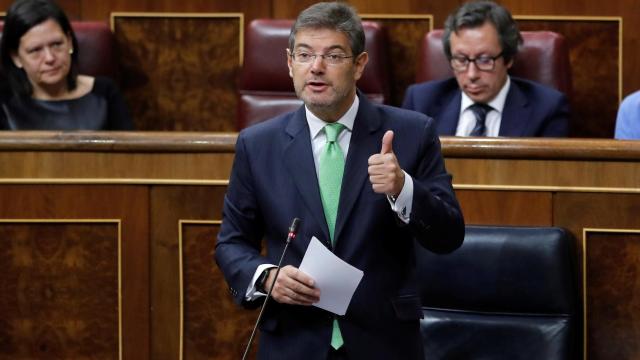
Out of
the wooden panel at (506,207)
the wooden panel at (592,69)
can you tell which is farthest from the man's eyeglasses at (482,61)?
the wooden panel at (506,207)

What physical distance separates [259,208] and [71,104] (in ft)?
2.81

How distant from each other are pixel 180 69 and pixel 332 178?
1.05 meters

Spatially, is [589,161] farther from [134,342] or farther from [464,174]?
[134,342]

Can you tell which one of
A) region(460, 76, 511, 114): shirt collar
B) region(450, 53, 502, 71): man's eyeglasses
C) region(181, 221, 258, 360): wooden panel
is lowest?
region(181, 221, 258, 360): wooden panel

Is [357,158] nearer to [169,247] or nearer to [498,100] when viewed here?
[169,247]

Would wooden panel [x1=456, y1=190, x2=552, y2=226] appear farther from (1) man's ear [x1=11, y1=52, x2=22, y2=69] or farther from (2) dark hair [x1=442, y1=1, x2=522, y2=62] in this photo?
(1) man's ear [x1=11, y1=52, x2=22, y2=69]

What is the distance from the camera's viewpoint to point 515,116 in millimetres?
1679

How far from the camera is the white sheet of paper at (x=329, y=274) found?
3.11 ft

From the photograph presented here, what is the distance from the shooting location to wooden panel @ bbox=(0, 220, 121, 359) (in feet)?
4.72

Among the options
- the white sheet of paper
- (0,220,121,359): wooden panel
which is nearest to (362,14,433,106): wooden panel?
(0,220,121,359): wooden panel

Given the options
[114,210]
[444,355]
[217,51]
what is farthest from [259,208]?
[217,51]

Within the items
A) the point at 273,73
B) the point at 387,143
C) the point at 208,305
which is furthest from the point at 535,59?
the point at 387,143

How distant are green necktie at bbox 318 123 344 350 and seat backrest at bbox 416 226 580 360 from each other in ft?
0.99

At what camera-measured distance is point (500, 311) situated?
127 centimetres
